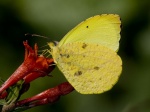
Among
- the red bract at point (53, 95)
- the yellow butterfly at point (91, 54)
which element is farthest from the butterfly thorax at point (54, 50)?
the red bract at point (53, 95)

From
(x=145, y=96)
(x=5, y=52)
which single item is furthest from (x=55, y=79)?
(x=145, y=96)

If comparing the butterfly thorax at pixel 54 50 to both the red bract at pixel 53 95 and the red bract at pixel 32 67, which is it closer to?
the red bract at pixel 32 67

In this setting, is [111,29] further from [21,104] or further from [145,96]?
[145,96]

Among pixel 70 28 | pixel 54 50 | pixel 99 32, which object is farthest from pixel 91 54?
pixel 70 28

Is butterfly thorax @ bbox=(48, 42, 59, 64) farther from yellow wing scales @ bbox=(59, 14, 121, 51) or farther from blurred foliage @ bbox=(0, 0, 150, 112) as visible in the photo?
blurred foliage @ bbox=(0, 0, 150, 112)

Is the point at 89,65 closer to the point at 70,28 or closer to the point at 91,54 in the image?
the point at 91,54

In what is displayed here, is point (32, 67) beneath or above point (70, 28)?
above
